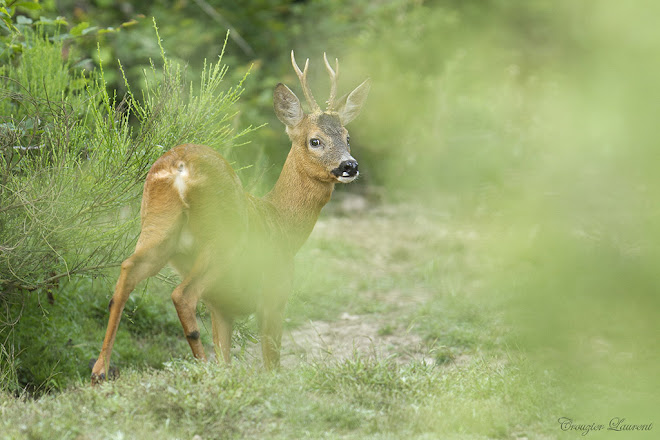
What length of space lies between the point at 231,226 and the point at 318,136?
3.50 ft

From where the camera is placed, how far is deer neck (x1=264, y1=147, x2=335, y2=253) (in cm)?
455

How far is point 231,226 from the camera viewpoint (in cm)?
381

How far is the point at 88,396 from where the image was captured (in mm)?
3291

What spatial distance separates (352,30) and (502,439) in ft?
29.6

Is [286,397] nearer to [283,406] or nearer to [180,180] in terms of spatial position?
[283,406]

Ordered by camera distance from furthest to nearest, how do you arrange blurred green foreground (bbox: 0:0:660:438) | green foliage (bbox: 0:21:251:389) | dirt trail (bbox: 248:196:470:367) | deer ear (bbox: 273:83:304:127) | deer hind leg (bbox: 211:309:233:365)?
dirt trail (bbox: 248:196:470:367) < deer ear (bbox: 273:83:304:127) < deer hind leg (bbox: 211:309:233:365) < green foliage (bbox: 0:21:251:389) < blurred green foreground (bbox: 0:0:660:438)

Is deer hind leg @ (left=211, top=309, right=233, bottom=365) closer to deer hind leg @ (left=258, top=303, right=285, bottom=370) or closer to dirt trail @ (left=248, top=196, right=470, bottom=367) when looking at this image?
deer hind leg @ (left=258, top=303, right=285, bottom=370)

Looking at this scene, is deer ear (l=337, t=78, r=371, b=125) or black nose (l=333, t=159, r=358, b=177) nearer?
black nose (l=333, t=159, r=358, b=177)

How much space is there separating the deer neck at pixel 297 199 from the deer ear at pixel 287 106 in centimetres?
27

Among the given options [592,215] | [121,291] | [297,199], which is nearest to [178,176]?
[121,291]

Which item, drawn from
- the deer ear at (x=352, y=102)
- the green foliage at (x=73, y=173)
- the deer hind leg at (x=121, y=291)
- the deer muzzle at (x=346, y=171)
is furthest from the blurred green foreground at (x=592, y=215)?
the deer ear at (x=352, y=102)

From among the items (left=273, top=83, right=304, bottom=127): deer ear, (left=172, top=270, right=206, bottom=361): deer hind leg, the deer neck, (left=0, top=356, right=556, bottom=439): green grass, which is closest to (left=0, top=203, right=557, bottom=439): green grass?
(left=0, top=356, right=556, bottom=439): green grass

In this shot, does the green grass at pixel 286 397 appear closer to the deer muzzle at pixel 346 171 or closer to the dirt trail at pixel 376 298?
the dirt trail at pixel 376 298

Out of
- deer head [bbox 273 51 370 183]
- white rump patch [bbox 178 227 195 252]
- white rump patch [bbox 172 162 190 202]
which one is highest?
deer head [bbox 273 51 370 183]
